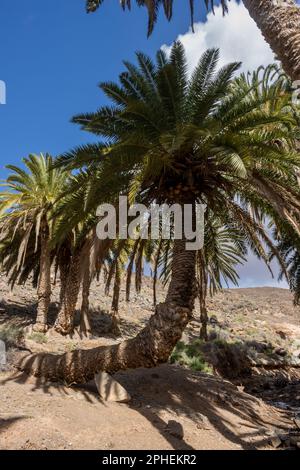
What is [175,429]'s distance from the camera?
24.5ft

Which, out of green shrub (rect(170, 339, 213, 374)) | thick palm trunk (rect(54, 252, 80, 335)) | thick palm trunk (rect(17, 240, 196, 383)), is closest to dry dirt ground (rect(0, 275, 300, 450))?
thick palm trunk (rect(17, 240, 196, 383))

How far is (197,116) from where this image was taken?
8.37m

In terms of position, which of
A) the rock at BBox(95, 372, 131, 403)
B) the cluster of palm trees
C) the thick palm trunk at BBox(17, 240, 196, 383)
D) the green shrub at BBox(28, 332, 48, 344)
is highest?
the cluster of palm trees

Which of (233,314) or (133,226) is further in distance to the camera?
(233,314)

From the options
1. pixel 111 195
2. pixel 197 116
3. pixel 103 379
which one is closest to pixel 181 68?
pixel 197 116

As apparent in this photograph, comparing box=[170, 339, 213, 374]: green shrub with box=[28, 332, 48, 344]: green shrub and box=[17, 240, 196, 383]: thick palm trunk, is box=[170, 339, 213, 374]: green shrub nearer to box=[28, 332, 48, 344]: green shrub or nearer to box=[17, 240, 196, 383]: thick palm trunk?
box=[28, 332, 48, 344]: green shrub

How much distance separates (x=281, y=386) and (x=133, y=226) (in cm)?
1081

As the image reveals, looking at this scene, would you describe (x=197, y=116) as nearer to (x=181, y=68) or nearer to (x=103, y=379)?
(x=181, y=68)

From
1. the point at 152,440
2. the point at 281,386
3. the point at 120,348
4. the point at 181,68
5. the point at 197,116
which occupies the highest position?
the point at 181,68

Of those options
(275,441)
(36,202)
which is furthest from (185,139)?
(36,202)

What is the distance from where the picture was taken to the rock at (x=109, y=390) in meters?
8.48

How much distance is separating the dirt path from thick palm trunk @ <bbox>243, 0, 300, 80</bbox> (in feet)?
21.3

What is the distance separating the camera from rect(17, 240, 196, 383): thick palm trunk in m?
8.36

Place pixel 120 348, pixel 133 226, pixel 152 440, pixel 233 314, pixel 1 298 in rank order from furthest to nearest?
Answer: pixel 233 314
pixel 1 298
pixel 133 226
pixel 120 348
pixel 152 440
